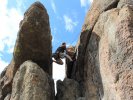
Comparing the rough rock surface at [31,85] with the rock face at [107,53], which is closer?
the rock face at [107,53]

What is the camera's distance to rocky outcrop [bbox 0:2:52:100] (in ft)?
60.7

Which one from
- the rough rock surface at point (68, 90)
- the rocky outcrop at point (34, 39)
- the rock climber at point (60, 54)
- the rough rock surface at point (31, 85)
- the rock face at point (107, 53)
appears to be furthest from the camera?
the rock climber at point (60, 54)

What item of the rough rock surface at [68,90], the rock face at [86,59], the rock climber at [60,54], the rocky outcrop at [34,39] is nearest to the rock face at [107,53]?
the rock face at [86,59]

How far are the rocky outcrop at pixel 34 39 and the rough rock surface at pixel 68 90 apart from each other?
172 centimetres

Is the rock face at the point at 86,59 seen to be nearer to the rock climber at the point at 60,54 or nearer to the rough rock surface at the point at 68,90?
the rough rock surface at the point at 68,90

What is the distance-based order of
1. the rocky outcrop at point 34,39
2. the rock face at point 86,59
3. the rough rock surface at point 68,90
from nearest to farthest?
the rock face at point 86,59, the rough rock surface at point 68,90, the rocky outcrop at point 34,39

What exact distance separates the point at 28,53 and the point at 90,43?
3453mm

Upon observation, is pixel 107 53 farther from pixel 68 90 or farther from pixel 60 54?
pixel 60 54

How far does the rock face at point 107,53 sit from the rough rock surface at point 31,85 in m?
2.06

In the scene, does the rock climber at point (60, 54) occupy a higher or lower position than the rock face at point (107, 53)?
higher

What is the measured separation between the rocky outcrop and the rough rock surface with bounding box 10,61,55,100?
135 cm

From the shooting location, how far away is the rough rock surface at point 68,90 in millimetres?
17281

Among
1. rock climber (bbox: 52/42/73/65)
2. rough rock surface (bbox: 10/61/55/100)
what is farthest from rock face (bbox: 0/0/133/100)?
rock climber (bbox: 52/42/73/65)

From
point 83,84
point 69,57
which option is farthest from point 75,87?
point 69,57
